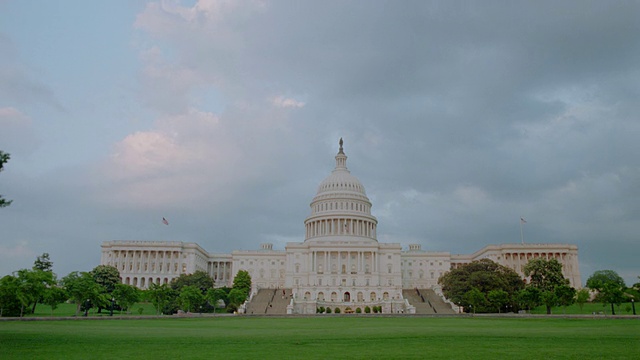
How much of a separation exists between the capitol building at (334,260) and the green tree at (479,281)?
10.1 meters

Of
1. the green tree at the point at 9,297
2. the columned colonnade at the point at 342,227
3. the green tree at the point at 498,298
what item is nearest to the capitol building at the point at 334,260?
the columned colonnade at the point at 342,227

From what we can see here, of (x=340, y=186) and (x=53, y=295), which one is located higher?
(x=340, y=186)

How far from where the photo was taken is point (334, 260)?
424ft

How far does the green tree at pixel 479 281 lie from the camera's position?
95375 mm

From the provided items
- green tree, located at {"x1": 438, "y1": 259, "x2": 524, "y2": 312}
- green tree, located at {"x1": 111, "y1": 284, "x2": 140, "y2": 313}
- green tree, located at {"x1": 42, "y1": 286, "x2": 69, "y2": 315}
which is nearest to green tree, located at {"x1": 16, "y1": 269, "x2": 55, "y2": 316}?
green tree, located at {"x1": 42, "y1": 286, "x2": 69, "y2": 315}

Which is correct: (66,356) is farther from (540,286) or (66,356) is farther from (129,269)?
(129,269)

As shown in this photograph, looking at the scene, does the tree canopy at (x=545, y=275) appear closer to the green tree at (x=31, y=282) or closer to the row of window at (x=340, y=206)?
the row of window at (x=340, y=206)

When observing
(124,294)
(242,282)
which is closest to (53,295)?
(124,294)

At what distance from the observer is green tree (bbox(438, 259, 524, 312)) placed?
9538 centimetres

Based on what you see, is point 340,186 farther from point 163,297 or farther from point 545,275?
point 163,297

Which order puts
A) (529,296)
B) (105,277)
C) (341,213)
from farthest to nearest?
(341,213) → (105,277) → (529,296)

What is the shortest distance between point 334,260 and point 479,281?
137ft

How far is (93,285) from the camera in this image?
7256cm

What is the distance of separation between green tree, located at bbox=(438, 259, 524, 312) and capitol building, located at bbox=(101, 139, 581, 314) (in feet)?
33.2
